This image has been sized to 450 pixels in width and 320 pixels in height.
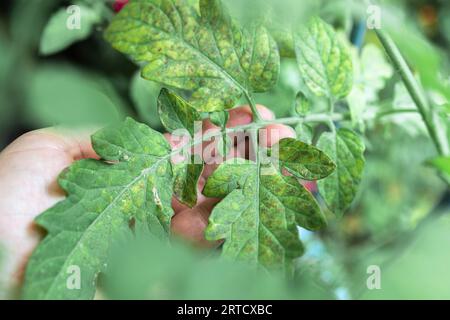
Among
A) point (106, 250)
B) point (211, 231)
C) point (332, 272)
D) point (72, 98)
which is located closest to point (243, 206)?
point (211, 231)

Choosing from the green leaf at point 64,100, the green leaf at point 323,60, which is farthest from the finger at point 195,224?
the green leaf at point 64,100

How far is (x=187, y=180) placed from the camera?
0.63 m

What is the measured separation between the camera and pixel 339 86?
737 mm

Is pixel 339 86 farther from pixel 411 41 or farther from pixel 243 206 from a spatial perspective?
pixel 411 41

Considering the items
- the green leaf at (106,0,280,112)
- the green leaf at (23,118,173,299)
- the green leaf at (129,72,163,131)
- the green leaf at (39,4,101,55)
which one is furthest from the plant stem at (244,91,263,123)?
the green leaf at (39,4,101,55)

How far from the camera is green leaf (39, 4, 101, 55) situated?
87 centimetres

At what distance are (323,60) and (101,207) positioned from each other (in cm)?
37

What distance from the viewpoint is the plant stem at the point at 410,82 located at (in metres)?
0.68

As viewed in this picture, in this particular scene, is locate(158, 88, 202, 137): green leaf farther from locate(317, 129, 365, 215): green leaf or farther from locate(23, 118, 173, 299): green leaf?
locate(317, 129, 365, 215): green leaf

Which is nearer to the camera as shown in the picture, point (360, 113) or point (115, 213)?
point (115, 213)

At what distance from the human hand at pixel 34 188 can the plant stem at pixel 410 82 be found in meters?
0.18

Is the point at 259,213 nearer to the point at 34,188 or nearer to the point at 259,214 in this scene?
the point at 259,214

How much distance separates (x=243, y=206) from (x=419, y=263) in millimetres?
326

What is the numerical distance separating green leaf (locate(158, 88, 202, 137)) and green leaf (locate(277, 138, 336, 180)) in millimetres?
115
